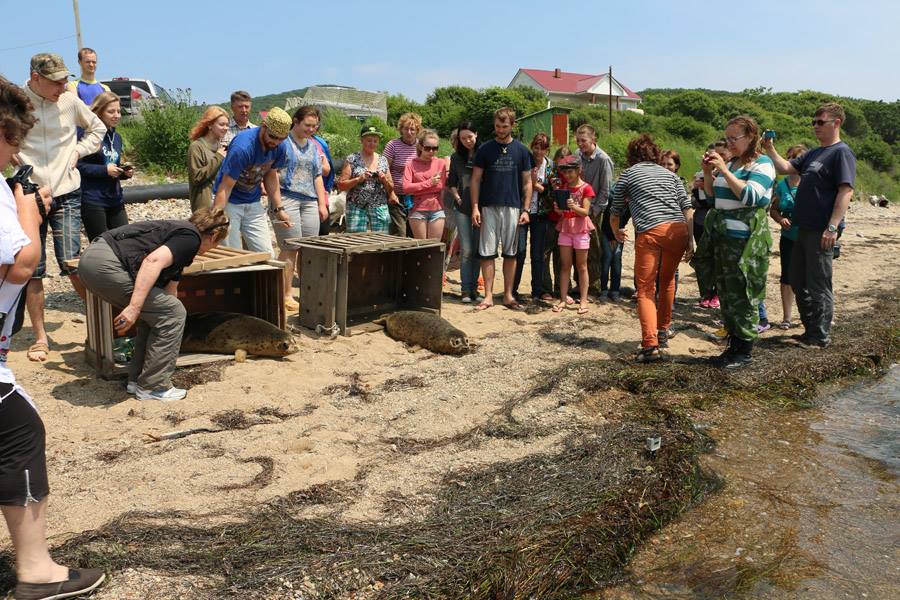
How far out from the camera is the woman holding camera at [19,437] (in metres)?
2.89

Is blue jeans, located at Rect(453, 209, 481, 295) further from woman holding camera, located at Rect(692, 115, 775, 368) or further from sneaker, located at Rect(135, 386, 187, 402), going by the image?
sneaker, located at Rect(135, 386, 187, 402)

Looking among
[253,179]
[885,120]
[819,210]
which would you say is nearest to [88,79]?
[253,179]

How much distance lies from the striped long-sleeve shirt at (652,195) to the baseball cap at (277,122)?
9.70 ft

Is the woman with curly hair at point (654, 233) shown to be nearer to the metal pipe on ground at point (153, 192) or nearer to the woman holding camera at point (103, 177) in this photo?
the woman holding camera at point (103, 177)

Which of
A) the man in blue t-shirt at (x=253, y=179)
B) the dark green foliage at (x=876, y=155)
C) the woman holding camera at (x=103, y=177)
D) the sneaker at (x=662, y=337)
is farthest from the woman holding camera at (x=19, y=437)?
the dark green foliage at (x=876, y=155)

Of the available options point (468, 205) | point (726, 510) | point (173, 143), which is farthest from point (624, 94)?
point (726, 510)

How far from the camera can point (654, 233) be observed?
670cm

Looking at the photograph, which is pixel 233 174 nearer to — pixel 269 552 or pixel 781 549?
pixel 269 552

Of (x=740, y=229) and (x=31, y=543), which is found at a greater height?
(x=740, y=229)

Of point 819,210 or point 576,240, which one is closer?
point 819,210

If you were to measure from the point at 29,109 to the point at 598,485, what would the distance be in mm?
3206

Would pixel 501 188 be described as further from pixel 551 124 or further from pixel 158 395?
pixel 551 124

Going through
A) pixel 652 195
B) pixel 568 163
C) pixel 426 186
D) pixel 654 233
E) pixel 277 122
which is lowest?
pixel 654 233

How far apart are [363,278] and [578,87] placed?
68.1m
